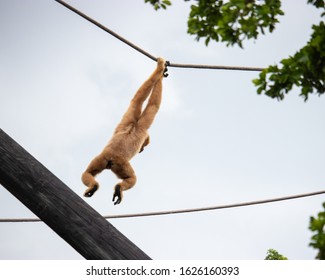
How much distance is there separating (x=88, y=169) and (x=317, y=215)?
5611mm

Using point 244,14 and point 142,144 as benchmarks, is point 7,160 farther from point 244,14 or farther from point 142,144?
point 142,144

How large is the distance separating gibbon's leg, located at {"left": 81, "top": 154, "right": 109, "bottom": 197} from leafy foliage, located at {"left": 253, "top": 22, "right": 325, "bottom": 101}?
4.69 metres

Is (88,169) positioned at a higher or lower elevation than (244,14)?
higher

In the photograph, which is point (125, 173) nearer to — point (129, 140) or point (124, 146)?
point (124, 146)

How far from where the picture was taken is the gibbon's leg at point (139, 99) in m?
8.43

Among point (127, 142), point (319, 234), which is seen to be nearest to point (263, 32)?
point (319, 234)

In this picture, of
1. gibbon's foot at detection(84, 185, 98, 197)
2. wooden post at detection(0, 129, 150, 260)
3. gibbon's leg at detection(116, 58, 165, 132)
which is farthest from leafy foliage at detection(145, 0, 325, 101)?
gibbon's leg at detection(116, 58, 165, 132)

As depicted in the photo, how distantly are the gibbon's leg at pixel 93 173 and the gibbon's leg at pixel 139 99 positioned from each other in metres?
1.02

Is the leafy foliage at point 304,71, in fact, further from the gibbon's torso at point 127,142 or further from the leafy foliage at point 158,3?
the gibbon's torso at point 127,142

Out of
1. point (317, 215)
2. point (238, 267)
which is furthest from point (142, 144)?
point (317, 215)

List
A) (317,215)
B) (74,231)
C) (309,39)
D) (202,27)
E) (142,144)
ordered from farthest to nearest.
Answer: (142,144)
(74,231)
(202,27)
(309,39)
(317,215)

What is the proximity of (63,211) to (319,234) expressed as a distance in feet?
6.39

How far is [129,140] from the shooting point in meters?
8.06

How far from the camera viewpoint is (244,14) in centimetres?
254
